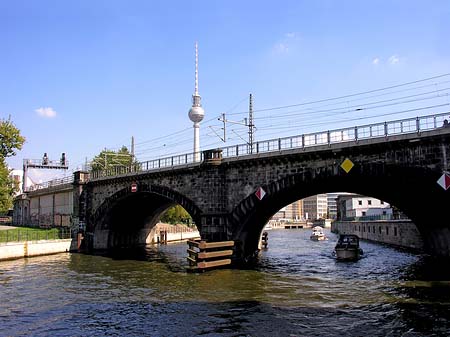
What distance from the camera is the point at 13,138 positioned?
56312 millimetres

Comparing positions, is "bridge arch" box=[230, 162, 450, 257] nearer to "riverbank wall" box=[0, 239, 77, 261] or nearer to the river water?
the river water

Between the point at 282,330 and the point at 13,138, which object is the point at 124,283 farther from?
the point at 13,138

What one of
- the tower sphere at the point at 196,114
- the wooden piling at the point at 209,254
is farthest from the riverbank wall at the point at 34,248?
the tower sphere at the point at 196,114

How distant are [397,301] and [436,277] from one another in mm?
9862

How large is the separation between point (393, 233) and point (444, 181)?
132 feet

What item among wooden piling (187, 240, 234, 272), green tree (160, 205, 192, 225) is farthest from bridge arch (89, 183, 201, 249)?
green tree (160, 205, 192, 225)

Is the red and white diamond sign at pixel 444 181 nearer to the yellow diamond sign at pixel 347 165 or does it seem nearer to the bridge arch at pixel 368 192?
the bridge arch at pixel 368 192

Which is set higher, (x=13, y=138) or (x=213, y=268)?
(x=13, y=138)

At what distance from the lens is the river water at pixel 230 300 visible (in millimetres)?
19188

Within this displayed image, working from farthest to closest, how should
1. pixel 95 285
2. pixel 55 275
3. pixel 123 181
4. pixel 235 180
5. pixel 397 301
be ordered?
1. pixel 123 181
2. pixel 235 180
3. pixel 55 275
4. pixel 95 285
5. pixel 397 301

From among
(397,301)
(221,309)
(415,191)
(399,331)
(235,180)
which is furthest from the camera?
(235,180)

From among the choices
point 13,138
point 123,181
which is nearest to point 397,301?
point 123,181

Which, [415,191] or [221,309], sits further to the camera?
[415,191]

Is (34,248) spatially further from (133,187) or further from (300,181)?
(300,181)
